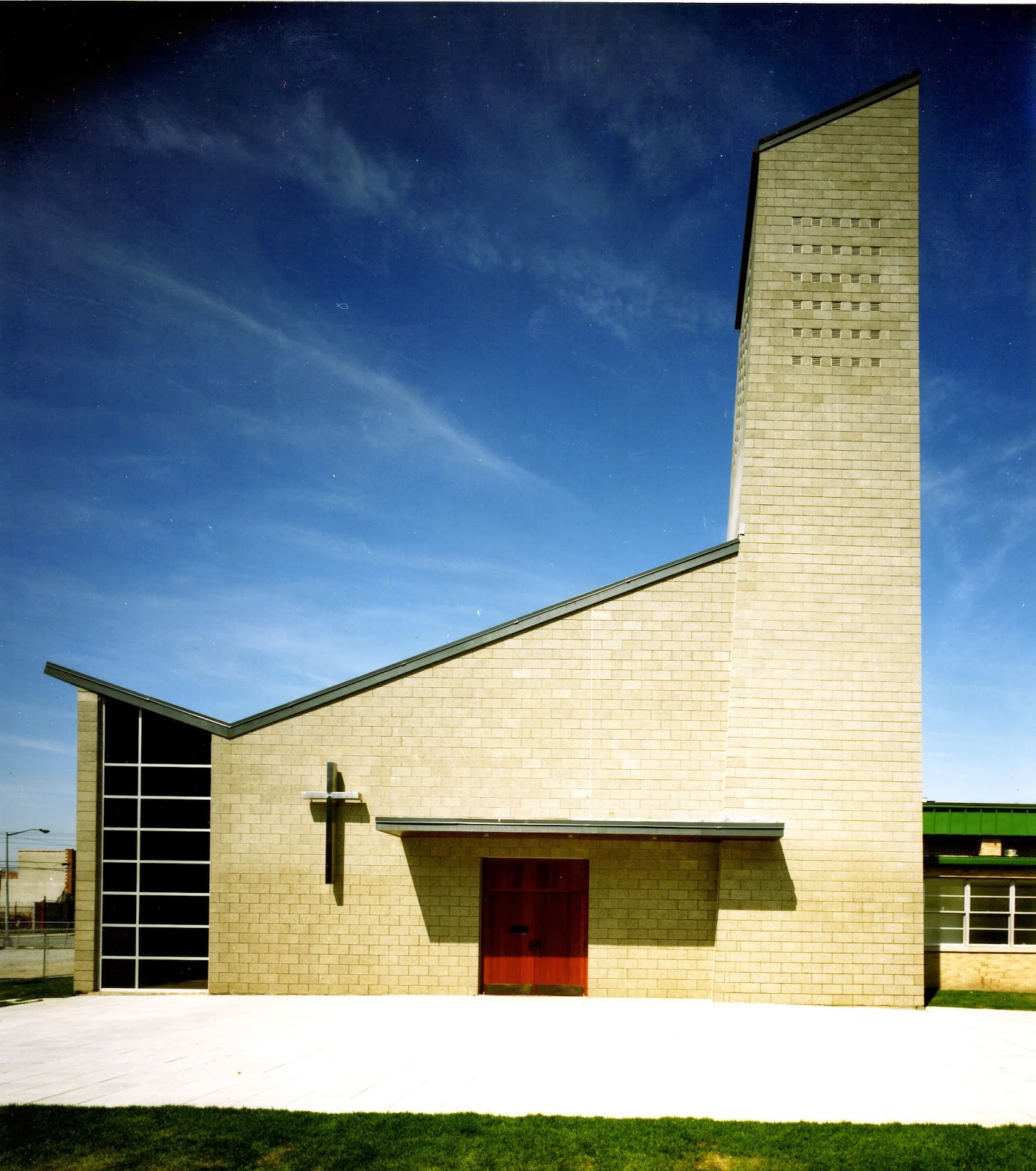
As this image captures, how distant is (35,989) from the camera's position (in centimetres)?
1711

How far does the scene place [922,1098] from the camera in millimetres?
9453

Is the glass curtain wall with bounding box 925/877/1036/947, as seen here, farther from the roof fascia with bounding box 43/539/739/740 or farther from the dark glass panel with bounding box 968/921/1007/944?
the roof fascia with bounding box 43/539/739/740

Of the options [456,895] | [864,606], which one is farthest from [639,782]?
[864,606]

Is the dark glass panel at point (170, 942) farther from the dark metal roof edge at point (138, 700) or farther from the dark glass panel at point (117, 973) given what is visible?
the dark metal roof edge at point (138, 700)

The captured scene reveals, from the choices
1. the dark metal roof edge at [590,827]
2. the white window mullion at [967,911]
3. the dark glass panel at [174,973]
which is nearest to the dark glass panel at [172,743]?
the dark glass panel at [174,973]

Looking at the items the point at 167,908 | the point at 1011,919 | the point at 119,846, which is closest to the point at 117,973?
the point at 167,908

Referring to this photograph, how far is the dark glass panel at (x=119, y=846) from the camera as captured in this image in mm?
16078

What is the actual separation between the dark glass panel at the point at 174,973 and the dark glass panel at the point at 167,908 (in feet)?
2.82

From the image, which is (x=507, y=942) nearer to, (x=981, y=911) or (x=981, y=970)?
(x=981, y=970)

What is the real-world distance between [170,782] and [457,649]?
6.37 metres

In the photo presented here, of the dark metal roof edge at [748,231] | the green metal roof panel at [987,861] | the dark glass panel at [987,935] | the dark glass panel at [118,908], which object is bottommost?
the dark glass panel at [987,935]

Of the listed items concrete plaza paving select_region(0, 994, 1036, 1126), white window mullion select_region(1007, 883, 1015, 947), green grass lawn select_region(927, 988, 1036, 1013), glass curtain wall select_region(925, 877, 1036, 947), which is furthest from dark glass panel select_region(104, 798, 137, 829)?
white window mullion select_region(1007, 883, 1015, 947)

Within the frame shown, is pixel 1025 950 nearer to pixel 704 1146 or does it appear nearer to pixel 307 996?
pixel 704 1146

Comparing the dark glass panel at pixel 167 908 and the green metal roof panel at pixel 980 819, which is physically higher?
the green metal roof panel at pixel 980 819
